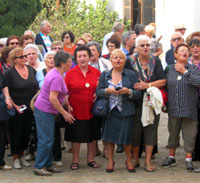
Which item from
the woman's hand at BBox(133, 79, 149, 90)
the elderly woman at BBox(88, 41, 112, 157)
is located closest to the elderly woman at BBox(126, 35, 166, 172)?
the woman's hand at BBox(133, 79, 149, 90)

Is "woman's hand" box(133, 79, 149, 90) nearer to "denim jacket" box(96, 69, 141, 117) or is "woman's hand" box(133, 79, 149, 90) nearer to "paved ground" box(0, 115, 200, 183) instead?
"denim jacket" box(96, 69, 141, 117)

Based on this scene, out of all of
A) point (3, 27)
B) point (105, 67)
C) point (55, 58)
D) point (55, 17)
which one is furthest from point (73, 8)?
point (55, 58)

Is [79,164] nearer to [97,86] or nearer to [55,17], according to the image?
[97,86]

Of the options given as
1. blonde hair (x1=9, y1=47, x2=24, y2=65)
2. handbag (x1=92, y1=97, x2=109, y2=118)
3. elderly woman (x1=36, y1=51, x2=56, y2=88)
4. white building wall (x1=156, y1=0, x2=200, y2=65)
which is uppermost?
white building wall (x1=156, y1=0, x2=200, y2=65)

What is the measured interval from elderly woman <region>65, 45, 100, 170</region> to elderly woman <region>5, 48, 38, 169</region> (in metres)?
0.64

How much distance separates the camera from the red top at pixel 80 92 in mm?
7340

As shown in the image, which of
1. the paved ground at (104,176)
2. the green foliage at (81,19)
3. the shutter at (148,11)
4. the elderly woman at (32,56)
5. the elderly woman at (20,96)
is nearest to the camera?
the paved ground at (104,176)

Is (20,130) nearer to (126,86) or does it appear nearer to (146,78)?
(126,86)

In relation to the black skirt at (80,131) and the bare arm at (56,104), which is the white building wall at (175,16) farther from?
the bare arm at (56,104)

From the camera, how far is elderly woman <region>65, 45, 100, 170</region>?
7348mm

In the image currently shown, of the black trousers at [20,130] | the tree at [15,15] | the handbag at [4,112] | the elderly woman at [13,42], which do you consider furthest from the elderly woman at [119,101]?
the tree at [15,15]

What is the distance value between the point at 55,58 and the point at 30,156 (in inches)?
76.9

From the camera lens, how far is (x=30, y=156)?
806cm

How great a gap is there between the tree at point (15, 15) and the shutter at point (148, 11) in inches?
160
